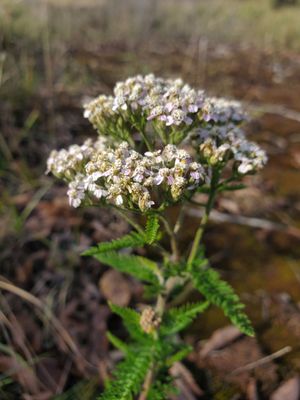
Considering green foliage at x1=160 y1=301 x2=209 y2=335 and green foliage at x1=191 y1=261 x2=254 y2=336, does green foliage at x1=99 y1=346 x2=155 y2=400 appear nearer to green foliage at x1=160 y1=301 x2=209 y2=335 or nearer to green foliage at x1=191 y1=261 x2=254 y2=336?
green foliage at x1=160 y1=301 x2=209 y2=335

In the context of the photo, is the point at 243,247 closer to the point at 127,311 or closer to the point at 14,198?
the point at 127,311

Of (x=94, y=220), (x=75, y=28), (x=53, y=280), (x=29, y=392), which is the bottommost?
(x=29, y=392)

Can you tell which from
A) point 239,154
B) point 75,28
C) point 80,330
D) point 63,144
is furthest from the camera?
point 75,28

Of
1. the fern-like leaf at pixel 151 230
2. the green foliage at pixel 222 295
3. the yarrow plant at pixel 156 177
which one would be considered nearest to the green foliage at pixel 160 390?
the yarrow plant at pixel 156 177

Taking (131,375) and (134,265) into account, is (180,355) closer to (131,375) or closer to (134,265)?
(131,375)

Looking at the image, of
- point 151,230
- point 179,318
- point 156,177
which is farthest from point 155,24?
point 151,230

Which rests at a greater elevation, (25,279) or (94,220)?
(94,220)

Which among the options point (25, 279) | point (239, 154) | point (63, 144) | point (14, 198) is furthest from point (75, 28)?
point (239, 154)

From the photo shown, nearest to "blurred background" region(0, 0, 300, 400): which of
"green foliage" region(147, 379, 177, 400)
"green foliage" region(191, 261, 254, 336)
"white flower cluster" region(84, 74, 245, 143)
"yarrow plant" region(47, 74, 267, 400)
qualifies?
"green foliage" region(147, 379, 177, 400)
